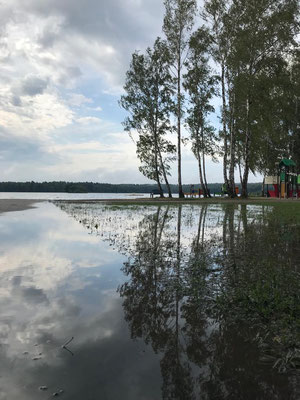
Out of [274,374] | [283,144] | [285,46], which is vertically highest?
[285,46]

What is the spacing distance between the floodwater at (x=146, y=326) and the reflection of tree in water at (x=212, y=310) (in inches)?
0.5

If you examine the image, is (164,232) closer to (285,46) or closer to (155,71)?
(285,46)

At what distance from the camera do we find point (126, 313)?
4359mm

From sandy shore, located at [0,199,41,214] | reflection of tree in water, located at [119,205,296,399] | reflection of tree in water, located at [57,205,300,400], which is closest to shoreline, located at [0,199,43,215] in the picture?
sandy shore, located at [0,199,41,214]

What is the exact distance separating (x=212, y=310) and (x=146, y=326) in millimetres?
996

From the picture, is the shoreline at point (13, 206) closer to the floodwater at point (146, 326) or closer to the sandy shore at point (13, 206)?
the sandy shore at point (13, 206)

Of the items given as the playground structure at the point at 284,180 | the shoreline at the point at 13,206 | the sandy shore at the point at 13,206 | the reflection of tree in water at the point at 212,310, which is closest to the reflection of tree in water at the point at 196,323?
the reflection of tree in water at the point at 212,310

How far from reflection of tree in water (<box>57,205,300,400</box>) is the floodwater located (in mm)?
14

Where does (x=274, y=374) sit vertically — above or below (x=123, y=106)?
below

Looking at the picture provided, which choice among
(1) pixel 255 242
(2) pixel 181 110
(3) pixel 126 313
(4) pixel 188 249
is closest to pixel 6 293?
(3) pixel 126 313

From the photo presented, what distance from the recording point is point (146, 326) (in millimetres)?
3939

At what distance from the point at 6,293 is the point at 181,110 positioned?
120 ft

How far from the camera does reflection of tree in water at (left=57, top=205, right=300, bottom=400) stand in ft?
9.24

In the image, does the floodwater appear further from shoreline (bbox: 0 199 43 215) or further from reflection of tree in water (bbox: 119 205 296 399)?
shoreline (bbox: 0 199 43 215)
